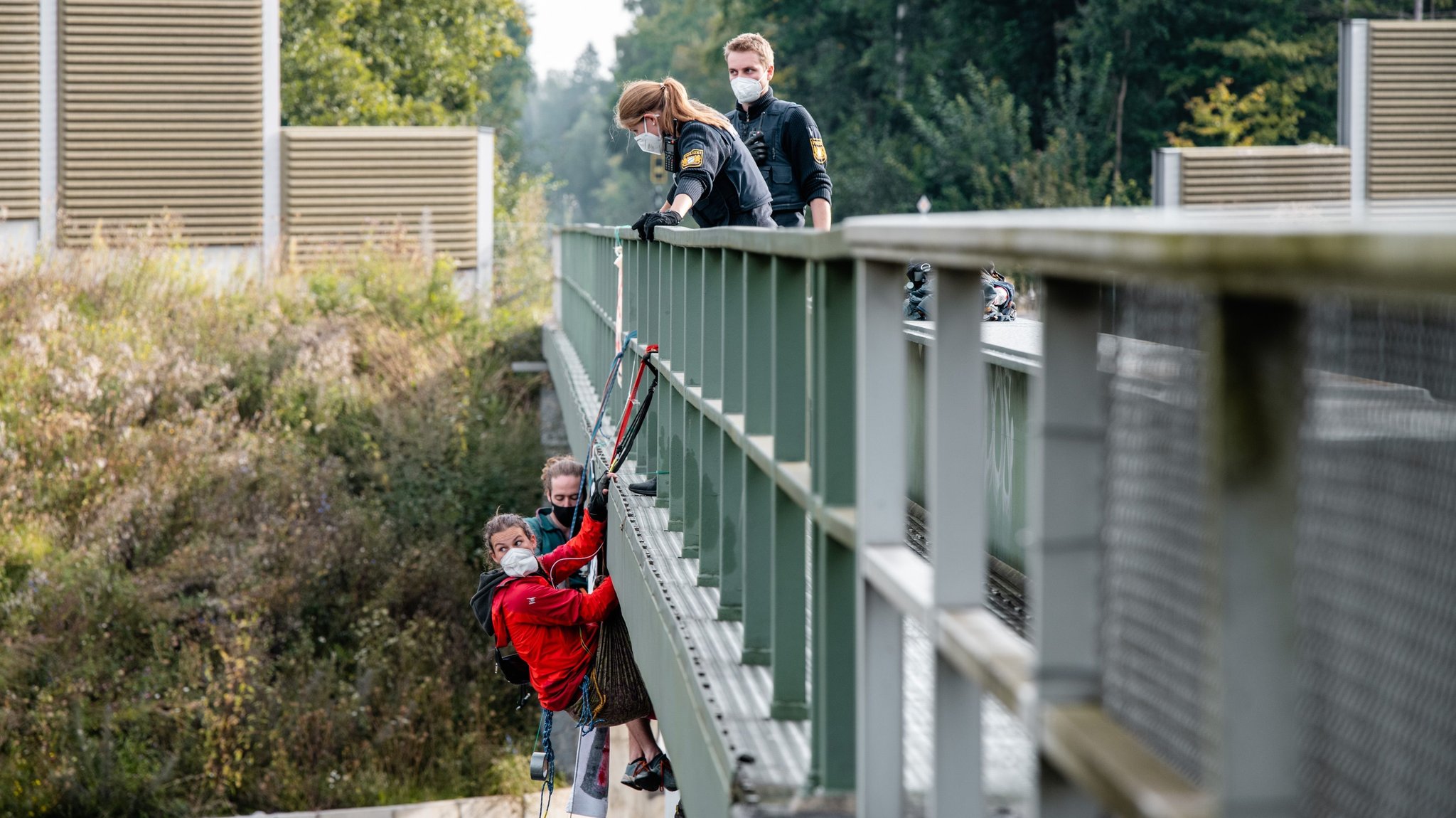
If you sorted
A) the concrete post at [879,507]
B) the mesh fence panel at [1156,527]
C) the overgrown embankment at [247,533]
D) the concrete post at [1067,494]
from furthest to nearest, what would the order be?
1. the overgrown embankment at [247,533]
2. the concrete post at [879,507]
3. the concrete post at [1067,494]
4. the mesh fence panel at [1156,527]

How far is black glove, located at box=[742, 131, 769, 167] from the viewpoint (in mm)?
6738

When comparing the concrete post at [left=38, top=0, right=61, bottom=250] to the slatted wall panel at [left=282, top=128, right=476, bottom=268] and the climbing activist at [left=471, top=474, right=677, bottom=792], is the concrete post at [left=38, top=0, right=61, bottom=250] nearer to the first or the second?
the slatted wall panel at [left=282, top=128, right=476, bottom=268]

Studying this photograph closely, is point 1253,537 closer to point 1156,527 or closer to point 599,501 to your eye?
point 1156,527

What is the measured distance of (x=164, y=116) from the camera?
77.9 feet

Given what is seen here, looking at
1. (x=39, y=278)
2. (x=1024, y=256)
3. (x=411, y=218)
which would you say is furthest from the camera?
(x=411, y=218)

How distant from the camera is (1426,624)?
1.13 metres

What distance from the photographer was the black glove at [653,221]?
225 inches

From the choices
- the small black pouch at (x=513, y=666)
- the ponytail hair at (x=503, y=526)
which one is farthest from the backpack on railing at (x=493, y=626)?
the ponytail hair at (x=503, y=526)

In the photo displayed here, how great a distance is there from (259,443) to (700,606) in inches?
588

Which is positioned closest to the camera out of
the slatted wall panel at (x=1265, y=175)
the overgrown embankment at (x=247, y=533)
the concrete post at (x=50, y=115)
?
the overgrown embankment at (x=247, y=533)

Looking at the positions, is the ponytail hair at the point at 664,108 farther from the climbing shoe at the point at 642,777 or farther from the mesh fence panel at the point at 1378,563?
the mesh fence panel at the point at 1378,563

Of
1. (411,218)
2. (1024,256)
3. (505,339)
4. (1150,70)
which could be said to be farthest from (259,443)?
(1150,70)

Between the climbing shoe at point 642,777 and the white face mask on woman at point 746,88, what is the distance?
2.74 m

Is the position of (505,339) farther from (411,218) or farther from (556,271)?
(411,218)
